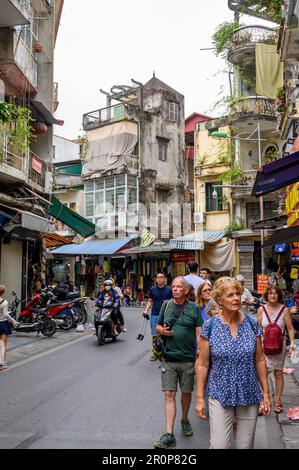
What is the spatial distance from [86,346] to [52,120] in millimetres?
A: 11539

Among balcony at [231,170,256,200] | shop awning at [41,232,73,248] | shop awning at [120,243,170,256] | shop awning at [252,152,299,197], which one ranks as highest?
balcony at [231,170,256,200]

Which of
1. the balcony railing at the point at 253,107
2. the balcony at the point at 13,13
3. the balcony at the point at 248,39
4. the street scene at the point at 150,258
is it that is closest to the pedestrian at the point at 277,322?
the street scene at the point at 150,258

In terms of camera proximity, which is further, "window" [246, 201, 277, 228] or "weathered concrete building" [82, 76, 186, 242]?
"weathered concrete building" [82, 76, 186, 242]

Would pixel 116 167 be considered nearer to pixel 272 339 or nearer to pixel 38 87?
pixel 38 87

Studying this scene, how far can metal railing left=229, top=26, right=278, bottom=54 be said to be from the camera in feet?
89.1

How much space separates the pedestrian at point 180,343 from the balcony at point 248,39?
24.4 m

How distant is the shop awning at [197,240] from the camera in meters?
28.4

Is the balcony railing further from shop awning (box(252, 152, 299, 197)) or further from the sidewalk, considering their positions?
shop awning (box(252, 152, 299, 197))

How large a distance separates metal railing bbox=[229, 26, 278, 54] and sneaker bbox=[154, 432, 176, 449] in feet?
83.9

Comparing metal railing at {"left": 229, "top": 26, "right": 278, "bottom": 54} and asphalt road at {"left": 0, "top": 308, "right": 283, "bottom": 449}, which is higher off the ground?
metal railing at {"left": 229, "top": 26, "right": 278, "bottom": 54}

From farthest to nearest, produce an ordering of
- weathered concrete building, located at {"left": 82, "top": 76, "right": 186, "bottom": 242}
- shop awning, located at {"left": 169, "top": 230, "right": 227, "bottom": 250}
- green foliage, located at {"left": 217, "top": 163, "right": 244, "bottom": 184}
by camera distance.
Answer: weathered concrete building, located at {"left": 82, "top": 76, "right": 186, "bottom": 242} → green foliage, located at {"left": 217, "top": 163, "right": 244, "bottom": 184} → shop awning, located at {"left": 169, "top": 230, "right": 227, "bottom": 250}

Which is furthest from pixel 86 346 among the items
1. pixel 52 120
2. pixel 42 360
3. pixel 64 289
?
pixel 52 120

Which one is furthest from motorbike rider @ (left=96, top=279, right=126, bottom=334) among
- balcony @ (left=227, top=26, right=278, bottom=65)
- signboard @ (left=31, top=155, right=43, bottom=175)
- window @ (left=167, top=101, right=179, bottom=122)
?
window @ (left=167, top=101, right=179, bottom=122)

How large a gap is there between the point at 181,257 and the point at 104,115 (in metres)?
11.8
